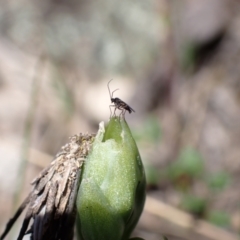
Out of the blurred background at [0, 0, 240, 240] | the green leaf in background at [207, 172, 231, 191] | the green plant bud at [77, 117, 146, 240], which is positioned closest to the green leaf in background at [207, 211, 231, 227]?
the blurred background at [0, 0, 240, 240]

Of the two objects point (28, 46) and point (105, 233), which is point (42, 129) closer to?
point (28, 46)

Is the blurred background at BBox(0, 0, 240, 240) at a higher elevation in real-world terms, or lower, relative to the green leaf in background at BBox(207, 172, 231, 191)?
higher

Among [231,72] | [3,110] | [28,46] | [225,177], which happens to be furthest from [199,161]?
[28,46]

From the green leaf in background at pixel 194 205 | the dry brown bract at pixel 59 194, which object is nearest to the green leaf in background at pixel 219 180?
the green leaf in background at pixel 194 205

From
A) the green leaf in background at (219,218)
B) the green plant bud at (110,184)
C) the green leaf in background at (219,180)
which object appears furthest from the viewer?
the green leaf in background at (219,180)

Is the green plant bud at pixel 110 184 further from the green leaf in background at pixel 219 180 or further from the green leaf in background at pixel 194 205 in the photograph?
the green leaf in background at pixel 219 180

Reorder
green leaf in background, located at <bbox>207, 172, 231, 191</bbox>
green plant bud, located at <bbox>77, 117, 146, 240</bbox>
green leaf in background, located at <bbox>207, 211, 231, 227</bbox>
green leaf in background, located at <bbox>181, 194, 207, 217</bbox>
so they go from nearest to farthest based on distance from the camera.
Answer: green plant bud, located at <bbox>77, 117, 146, 240</bbox> → green leaf in background, located at <bbox>207, 211, 231, 227</bbox> → green leaf in background, located at <bbox>181, 194, 207, 217</bbox> → green leaf in background, located at <bbox>207, 172, 231, 191</bbox>

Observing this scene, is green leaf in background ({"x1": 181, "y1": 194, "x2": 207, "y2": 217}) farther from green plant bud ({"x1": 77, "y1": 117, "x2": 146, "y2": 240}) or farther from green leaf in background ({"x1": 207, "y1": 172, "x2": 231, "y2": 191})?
green plant bud ({"x1": 77, "y1": 117, "x2": 146, "y2": 240})
